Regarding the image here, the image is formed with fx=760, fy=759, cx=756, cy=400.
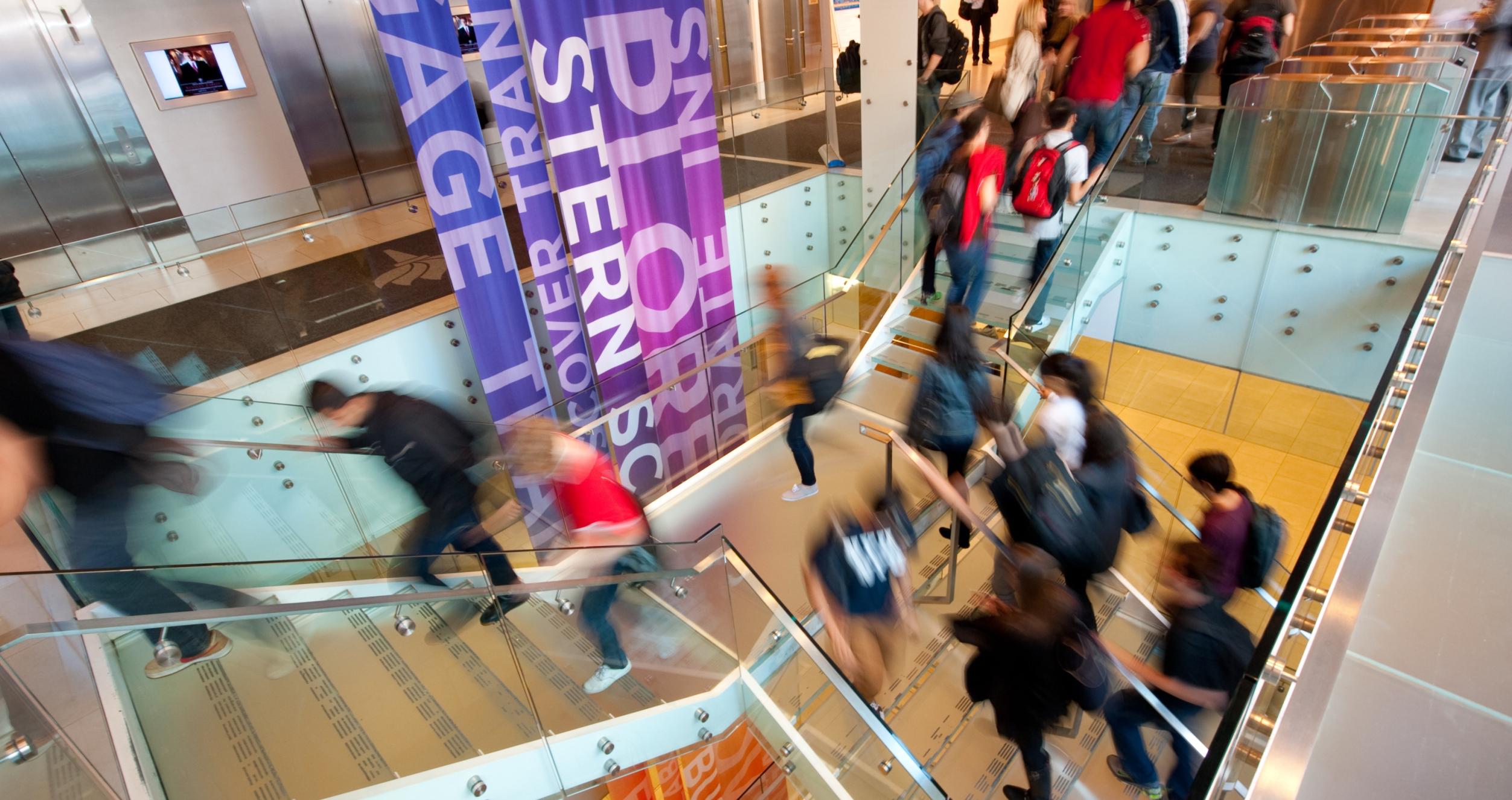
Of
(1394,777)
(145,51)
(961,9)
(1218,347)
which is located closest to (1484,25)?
(1218,347)

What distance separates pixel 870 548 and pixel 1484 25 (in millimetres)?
9069

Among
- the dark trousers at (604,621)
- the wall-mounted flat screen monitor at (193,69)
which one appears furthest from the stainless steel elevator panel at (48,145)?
the dark trousers at (604,621)

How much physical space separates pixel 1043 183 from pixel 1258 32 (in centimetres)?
423

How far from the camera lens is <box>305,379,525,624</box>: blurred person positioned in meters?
3.47

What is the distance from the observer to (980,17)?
39.0 feet

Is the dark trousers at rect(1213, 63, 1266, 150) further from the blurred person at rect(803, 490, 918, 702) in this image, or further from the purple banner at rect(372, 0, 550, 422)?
the purple banner at rect(372, 0, 550, 422)

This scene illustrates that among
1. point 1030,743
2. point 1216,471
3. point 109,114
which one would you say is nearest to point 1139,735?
point 1030,743

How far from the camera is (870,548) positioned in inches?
119

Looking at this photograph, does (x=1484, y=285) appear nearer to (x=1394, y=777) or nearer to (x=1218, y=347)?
(x=1394, y=777)

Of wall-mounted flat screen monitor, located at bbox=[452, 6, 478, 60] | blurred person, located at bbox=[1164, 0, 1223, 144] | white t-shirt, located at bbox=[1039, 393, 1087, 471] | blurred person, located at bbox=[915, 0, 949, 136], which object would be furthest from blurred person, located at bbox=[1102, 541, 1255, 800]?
wall-mounted flat screen monitor, located at bbox=[452, 6, 478, 60]

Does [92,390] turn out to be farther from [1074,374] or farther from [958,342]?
[1074,374]

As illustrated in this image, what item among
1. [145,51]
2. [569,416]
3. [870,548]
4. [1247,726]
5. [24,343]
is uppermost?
[145,51]

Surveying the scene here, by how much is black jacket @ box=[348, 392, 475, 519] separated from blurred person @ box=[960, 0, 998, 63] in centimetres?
1129

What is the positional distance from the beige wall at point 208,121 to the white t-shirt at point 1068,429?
282 inches
